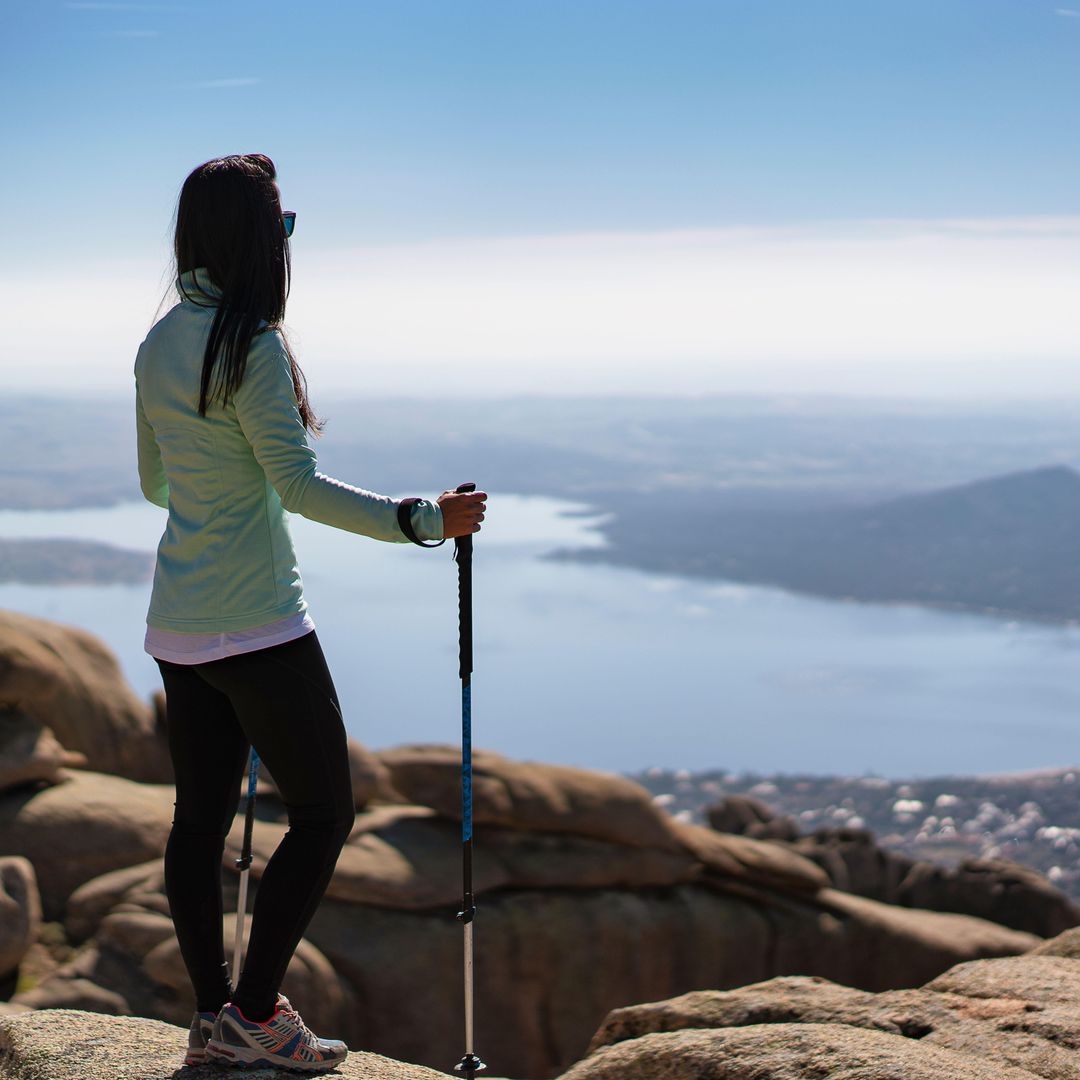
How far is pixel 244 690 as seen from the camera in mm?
3229

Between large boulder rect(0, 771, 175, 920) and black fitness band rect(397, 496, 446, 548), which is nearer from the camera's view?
black fitness band rect(397, 496, 446, 548)

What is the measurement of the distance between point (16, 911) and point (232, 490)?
21.0ft

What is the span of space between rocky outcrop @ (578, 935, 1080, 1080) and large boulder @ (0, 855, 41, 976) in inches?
187

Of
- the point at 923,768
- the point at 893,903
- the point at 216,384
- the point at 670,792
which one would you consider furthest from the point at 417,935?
the point at 923,768

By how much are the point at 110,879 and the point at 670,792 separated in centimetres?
8464

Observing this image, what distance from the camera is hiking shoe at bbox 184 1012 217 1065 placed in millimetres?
3580

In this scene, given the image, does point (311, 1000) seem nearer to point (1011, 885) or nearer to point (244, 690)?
point (244, 690)

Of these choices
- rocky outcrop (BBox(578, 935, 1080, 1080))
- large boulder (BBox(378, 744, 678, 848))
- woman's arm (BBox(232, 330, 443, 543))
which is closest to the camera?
woman's arm (BBox(232, 330, 443, 543))

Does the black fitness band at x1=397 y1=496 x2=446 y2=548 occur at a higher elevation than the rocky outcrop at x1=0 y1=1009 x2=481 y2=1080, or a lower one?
higher

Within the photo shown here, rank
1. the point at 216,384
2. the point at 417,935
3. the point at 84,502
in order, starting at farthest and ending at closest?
the point at 84,502 → the point at 417,935 → the point at 216,384

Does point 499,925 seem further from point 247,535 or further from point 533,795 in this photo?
point 247,535

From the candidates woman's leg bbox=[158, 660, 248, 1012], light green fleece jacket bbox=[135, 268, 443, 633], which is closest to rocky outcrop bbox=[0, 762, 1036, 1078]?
woman's leg bbox=[158, 660, 248, 1012]

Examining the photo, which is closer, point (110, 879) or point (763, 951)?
point (110, 879)

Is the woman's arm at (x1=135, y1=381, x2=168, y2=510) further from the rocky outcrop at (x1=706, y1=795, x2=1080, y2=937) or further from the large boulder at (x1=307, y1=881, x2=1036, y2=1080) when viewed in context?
the rocky outcrop at (x1=706, y1=795, x2=1080, y2=937)
